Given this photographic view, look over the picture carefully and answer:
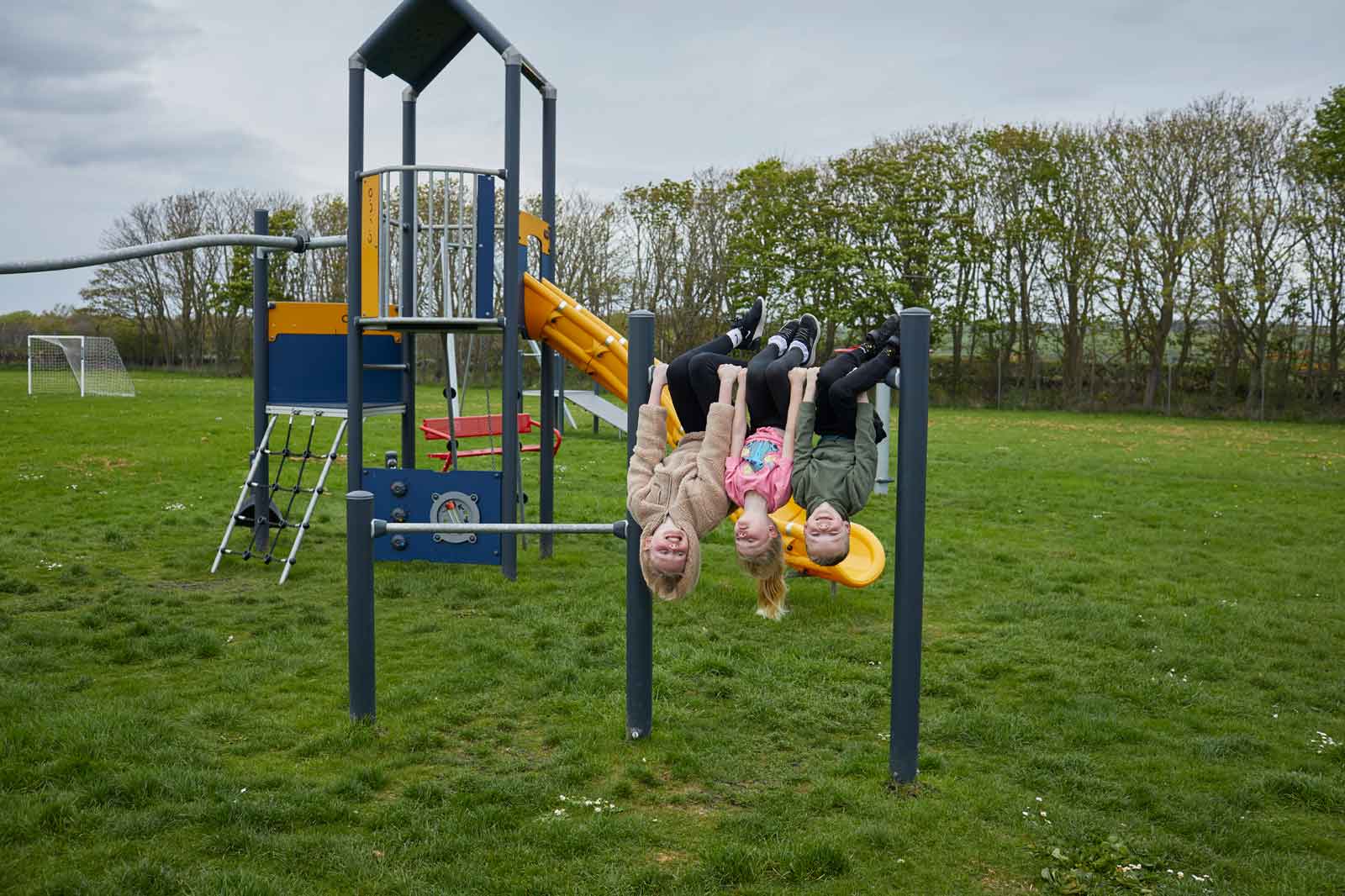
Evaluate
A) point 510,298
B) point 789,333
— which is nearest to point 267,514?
point 510,298

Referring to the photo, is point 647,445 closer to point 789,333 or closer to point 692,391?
point 692,391

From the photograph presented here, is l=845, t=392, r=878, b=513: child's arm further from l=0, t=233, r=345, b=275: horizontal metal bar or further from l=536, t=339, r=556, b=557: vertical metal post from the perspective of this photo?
l=536, t=339, r=556, b=557: vertical metal post

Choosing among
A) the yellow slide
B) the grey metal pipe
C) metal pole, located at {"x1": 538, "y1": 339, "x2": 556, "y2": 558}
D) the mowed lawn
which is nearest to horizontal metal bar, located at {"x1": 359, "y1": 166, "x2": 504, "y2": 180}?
the grey metal pipe

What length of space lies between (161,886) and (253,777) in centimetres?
95

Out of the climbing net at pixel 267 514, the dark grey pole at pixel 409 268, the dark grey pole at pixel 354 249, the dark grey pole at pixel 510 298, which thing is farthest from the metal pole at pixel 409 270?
the dark grey pole at pixel 510 298

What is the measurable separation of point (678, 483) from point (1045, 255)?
3292cm

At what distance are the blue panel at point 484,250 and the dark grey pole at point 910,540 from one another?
187 inches

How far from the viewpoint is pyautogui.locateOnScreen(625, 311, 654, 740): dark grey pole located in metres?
5.12

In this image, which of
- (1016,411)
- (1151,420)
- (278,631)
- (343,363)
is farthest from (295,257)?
(278,631)

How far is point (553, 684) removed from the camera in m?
6.09

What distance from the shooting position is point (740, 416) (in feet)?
15.4

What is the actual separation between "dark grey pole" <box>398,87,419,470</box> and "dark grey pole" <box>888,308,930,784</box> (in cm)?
501

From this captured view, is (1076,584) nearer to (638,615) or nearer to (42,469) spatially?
(638,615)

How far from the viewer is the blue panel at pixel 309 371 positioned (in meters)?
9.48
